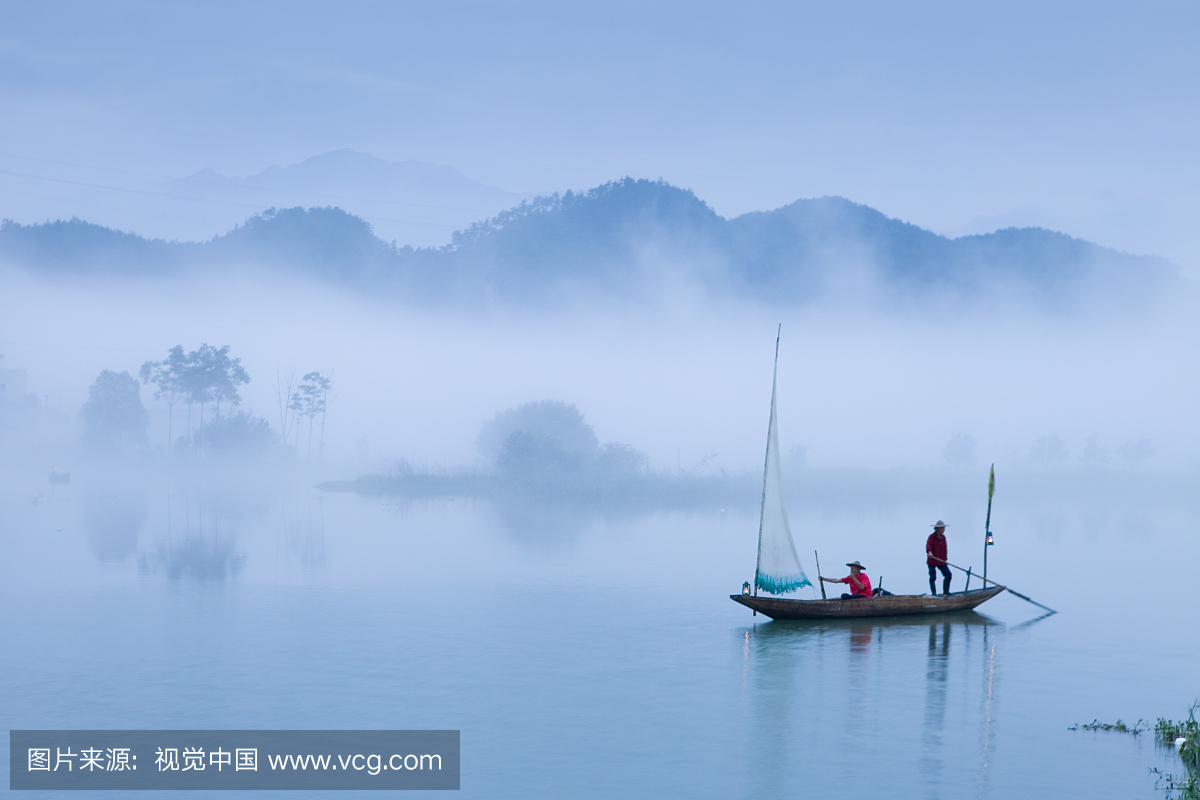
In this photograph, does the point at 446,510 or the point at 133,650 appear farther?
the point at 446,510

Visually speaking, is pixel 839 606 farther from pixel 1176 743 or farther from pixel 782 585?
pixel 1176 743

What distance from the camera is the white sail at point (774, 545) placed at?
31703 mm

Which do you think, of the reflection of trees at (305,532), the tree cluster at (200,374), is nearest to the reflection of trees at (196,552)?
the reflection of trees at (305,532)

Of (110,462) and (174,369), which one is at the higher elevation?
(174,369)

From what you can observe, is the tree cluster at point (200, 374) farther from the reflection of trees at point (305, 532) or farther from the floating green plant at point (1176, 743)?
the floating green plant at point (1176, 743)

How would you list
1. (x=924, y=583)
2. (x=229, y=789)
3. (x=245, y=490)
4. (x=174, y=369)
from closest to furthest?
(x=229, y=789), (x=924, y=583), (x=245, y=490), (x=174, y=369)

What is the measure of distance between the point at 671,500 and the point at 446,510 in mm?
21255

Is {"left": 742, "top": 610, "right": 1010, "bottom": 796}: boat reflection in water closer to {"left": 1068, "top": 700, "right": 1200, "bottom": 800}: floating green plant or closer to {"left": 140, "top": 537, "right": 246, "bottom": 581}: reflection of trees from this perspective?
{"left": 1068, "top": 700, "right": 1200, "bottom": 800}: floating green plant

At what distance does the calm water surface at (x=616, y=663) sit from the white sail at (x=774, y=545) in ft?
4.64

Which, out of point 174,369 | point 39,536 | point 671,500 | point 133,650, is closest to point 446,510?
point 671,500

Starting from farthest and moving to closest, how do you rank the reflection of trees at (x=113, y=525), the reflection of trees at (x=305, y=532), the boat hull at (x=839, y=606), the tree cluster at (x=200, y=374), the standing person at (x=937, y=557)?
1. the tree cluster at (x=200, y=374)
2. the reflection of trees at (x=113, y=525)
3. the reflection of trees at (x=305, y=532)
4. the standing person at (x=937, y=557)
5. the boat hull at (x=839, y=606)

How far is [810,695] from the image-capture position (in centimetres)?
2353

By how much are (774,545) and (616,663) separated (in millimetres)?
7288

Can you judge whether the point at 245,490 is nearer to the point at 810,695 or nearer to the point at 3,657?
the point at 3,657
